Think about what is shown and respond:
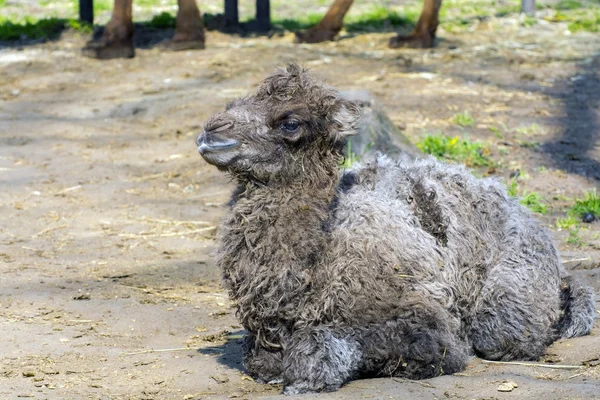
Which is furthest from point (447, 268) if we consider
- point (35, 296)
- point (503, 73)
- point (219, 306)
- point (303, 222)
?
point (503, 73)

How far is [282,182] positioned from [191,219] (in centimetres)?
367

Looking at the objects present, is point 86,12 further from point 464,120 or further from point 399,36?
point 464,120

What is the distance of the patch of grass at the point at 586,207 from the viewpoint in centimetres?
777

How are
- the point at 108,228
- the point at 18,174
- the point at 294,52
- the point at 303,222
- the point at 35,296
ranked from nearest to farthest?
the point at 303,222 → the point at 35,296 → the point at 108,228 → the point at 18,174 → the point at 294,52

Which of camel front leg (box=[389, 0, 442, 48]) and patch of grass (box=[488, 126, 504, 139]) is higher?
camel front leg (box=[389, 0, 442, 48])

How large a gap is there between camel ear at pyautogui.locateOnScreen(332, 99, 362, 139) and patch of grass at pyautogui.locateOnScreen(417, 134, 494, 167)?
4.40 meters

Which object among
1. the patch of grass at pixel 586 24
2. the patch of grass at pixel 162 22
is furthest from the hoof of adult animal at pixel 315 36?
the patch of grass at pixel 586 24

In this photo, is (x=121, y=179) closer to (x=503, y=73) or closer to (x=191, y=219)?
(x=191, y=219)

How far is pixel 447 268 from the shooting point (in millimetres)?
4641

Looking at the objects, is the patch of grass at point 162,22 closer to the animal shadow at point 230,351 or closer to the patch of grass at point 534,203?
the patch of grass at point 534,203

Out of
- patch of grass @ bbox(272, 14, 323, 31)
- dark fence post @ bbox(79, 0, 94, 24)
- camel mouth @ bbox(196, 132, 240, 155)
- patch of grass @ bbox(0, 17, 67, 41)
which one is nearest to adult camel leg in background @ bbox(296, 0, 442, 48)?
patch of grass @ bbox(272, 14, 323, 31)

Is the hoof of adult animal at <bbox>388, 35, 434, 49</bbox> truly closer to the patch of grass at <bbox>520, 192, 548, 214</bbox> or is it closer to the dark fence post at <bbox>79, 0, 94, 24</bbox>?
the dark fence post at <bbox>79, 0, 94, 24</bbox>

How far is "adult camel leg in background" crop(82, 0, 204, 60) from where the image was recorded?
1283cm

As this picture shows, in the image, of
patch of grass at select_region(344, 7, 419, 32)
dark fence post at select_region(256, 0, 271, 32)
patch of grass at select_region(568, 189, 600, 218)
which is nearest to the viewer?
patch of grass at select_region(568, 189, 600, 218)
